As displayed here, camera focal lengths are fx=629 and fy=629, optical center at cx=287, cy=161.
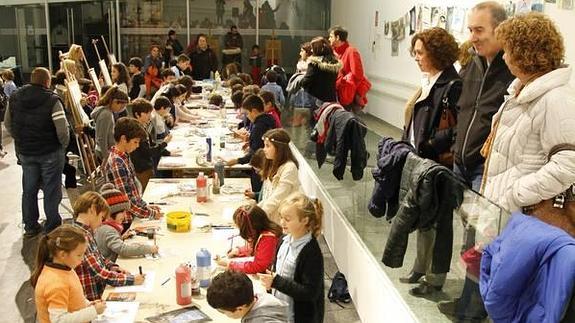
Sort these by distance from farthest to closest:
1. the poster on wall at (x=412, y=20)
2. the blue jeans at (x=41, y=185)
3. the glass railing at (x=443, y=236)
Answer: the poster on wall at (x=412, y=20) → the blue jeans at (x=41, y=185) → the glass railing at (x=443, y=236)

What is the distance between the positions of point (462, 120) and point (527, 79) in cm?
73

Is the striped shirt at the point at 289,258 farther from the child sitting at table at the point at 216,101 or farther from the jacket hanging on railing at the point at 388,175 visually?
the child sitting at table at the point at 216,101

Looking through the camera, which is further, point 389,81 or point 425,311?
point 389,81

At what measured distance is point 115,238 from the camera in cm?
433

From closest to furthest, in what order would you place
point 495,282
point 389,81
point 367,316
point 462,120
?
1. point 495,282
2. point 462,120
3. point 367,316
4. point 389,81

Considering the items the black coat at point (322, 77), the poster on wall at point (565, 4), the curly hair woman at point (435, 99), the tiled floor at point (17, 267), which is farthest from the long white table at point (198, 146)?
the poster on wall at point (565, 4)

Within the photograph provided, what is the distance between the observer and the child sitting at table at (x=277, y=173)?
497cm

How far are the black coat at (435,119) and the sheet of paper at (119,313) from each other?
1912 millimetres

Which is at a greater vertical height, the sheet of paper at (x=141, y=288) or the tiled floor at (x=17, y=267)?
the sheet of paper at (x=141, y=288)

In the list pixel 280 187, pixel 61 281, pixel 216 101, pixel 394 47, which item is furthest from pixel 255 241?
pixel 394 47

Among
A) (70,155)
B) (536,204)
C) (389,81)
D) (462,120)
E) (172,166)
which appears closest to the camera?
(536,204)

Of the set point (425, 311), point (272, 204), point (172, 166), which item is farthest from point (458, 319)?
point (172, 166)

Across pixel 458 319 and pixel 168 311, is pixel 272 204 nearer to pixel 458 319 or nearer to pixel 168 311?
pixel 168 311

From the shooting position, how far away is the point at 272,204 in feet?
16.3
